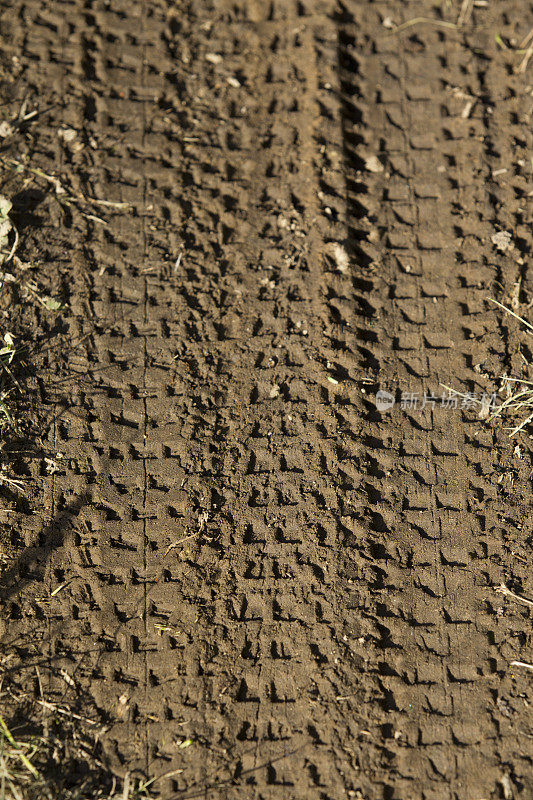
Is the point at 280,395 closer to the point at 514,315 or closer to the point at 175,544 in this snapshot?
the point at 175,544

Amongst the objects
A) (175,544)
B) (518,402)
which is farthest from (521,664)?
(175,544)

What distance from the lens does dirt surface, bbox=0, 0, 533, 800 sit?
5.98ft

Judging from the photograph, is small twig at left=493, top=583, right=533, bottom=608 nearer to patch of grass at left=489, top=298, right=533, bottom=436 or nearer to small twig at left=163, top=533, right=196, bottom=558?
patch of grass at left=489, top=298, right=533, bottom=436

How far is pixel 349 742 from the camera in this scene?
69.9 inches

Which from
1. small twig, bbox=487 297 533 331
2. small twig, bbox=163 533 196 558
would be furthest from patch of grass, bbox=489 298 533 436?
small twig, bbox=163 533 196 558

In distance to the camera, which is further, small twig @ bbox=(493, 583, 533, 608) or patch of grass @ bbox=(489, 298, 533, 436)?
patch of grass @ bbox=(489, 298, 533, 436)

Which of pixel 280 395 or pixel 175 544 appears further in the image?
pixel 280 395

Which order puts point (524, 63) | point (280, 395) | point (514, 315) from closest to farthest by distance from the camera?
point (280, 395), point (514, 315), point (524, 63)

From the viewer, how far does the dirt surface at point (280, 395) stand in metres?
1.82

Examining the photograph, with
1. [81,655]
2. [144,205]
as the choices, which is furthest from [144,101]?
[81,655]

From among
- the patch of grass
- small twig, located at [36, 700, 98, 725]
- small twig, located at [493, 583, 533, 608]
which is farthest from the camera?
the patch of grass

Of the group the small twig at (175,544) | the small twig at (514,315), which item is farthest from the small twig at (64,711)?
the small twig at (514,315)

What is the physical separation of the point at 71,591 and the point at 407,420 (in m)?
1.23

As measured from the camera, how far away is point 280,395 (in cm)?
215
